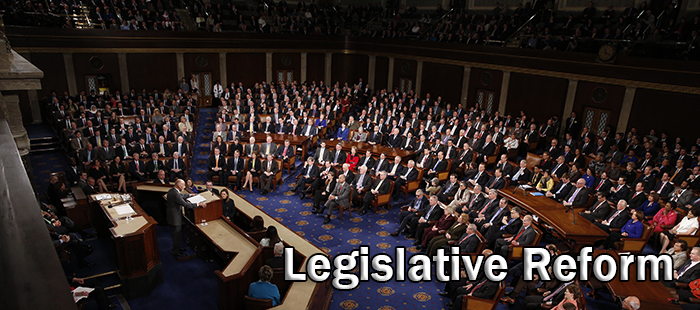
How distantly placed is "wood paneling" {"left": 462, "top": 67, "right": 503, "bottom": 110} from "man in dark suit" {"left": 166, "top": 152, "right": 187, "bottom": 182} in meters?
12.8

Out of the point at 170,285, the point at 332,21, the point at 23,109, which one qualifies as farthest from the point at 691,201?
the point at 23,109

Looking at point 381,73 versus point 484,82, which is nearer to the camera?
point 484,82

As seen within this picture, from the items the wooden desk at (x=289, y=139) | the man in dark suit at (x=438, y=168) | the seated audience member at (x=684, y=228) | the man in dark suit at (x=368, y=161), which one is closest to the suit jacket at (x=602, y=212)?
the seated audience member at (x=684, y=228)

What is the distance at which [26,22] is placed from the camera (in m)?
16.4

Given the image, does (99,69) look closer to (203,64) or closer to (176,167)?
(203,64)

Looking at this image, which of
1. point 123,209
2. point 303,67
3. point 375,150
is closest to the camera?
point 123,209

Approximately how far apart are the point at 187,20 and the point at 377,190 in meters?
15.5

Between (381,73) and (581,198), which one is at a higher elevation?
(381,73)

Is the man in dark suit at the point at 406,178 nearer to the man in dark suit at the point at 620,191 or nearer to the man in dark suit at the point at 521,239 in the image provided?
the man in dark suit at the point at 521,239

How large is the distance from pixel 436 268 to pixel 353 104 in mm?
13603

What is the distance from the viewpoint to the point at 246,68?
73.0ft

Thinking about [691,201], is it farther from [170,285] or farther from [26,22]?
[26,22]

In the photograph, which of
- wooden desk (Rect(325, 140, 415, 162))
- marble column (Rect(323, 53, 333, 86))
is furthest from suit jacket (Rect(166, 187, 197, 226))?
marble column (Rect(323, 53, 333, 86))

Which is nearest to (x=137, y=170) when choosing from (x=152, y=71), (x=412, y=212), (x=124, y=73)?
(x=412, y=212)
